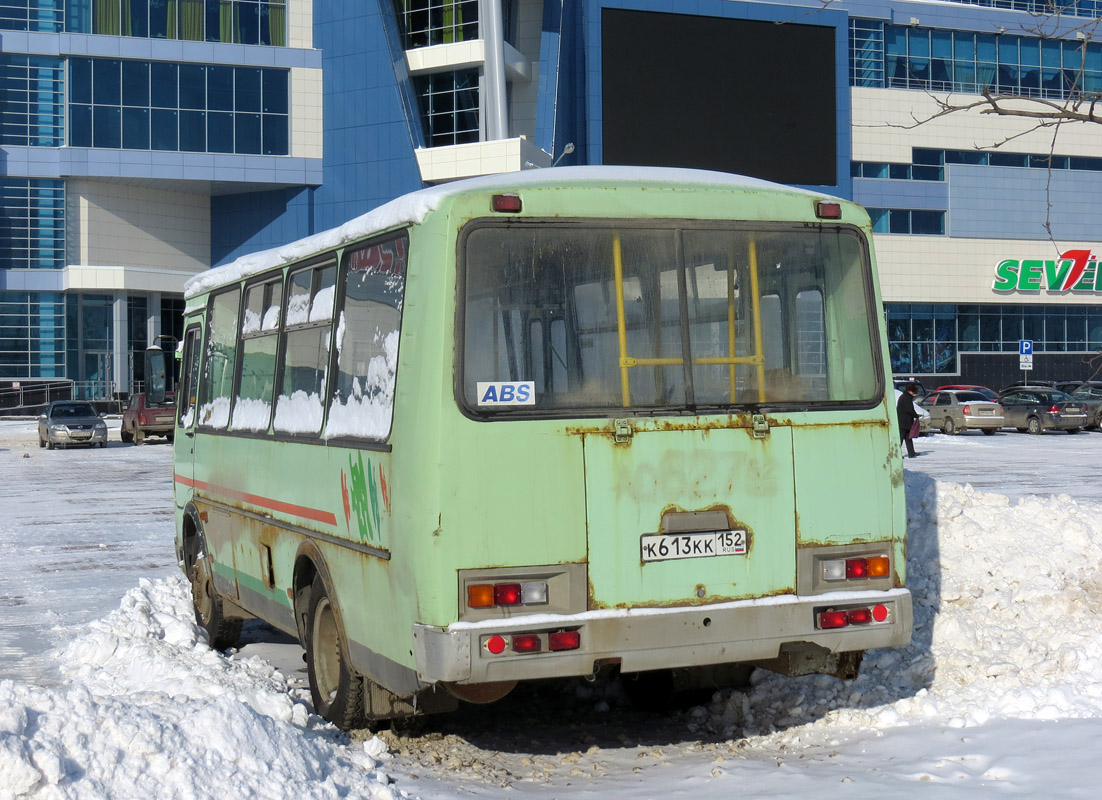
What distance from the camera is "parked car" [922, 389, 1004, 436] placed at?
4278cm

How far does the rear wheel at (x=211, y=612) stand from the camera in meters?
9.88

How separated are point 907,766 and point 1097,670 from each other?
2.01 m

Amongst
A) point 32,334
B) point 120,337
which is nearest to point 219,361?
point 120,337

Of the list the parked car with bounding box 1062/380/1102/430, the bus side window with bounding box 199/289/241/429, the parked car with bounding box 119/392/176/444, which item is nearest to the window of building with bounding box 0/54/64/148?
the parked car with bounding box 119/392/176/444

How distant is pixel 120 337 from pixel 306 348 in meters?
56.3

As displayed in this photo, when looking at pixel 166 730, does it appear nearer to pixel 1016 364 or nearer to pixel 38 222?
pixel 38 222

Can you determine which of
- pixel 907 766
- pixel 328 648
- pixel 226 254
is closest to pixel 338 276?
pixel 328 648

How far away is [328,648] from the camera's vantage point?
7445 mm

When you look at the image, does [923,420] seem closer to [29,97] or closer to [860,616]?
[860,616]

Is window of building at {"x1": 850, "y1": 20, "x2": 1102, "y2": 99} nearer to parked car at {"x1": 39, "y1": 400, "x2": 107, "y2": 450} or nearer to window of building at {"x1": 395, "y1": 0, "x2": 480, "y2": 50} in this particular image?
window of building at {"x1": 395, "y1": 0, "x2": 480, "y2": 50}

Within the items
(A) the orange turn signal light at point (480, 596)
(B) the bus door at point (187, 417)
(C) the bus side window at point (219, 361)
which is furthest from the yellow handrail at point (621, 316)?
(B) the bus door at point (187, 417)

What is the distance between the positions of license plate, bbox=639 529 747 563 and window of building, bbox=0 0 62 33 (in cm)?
5887

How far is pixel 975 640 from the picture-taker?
26.7 feet

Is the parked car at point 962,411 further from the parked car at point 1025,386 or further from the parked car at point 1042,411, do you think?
the parked car at point 1025,386
